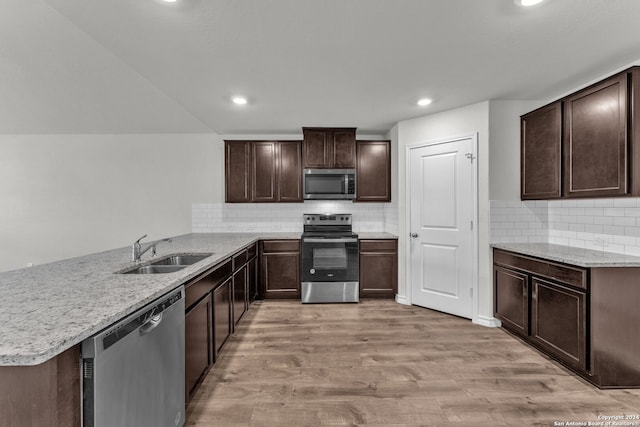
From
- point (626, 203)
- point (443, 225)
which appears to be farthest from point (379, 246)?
point (626, 203)

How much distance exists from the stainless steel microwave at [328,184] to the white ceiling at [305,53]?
0.78 meters

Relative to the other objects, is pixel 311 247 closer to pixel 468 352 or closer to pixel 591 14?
pixel 468 352

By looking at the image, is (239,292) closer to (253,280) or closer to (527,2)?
(253,280)

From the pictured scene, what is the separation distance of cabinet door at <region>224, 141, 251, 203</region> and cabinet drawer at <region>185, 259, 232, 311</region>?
5.86 ft

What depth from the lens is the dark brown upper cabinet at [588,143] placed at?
2057 millimetres

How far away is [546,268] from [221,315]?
2.77m

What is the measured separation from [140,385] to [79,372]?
32 centimetres

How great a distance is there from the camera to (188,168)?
4.51 meters

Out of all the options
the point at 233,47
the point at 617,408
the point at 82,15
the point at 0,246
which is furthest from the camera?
the point at 0,246

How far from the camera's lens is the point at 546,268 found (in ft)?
7.93

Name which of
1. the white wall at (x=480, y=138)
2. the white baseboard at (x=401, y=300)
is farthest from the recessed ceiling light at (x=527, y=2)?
the white baseboard at (x=401, y=300)

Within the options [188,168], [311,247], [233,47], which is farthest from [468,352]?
[188,168]

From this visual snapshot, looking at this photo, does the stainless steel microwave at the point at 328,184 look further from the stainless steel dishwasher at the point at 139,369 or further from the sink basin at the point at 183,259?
the stainless steel dishwasher at the point at 139,369

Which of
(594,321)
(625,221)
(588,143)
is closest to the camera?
(594,321)
